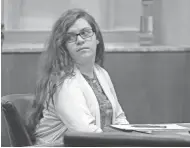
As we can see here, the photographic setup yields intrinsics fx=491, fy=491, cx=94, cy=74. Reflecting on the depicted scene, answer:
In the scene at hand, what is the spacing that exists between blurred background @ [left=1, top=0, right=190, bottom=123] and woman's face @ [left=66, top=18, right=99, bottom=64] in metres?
1.35

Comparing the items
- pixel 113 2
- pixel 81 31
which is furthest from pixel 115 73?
pixel 81 31

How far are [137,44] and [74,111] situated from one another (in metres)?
2.04

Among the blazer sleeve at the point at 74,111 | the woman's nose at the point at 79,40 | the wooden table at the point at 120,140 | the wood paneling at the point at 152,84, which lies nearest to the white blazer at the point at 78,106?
the blazer sleeve at the point at 74,111

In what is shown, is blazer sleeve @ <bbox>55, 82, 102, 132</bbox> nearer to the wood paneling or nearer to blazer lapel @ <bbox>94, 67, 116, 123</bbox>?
blazer lapel @ <bbox>94, 67, 116, 123</bbox>

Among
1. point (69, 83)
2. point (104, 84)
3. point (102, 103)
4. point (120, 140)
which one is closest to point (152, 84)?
point (104, 84)

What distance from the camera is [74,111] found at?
2.10 m

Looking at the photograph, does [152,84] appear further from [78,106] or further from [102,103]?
[78,106]

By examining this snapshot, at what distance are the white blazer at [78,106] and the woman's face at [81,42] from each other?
0.23 feet

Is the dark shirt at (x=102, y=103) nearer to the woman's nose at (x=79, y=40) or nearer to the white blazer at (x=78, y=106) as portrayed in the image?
the white blazer at (x=78, y=106)

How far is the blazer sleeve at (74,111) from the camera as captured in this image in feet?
6.85

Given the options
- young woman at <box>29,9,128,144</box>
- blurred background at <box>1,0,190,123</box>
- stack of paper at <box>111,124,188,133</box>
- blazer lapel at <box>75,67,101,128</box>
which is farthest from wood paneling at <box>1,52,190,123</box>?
stack of paper at <box>111,124,188,133</box>

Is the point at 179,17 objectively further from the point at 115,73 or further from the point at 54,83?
the point at 54,83

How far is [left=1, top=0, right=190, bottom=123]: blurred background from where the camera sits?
149 inches

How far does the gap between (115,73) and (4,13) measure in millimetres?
989
